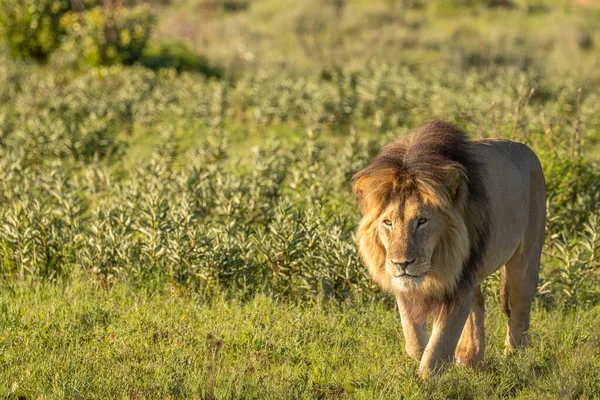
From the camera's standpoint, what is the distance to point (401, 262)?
450 cm

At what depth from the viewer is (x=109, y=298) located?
6434 millimetres

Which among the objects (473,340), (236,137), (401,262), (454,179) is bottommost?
(236,137)

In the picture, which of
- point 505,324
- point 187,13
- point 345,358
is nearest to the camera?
point 345,358

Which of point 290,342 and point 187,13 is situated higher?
point 290,342

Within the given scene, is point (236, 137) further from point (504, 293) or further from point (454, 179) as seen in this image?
point (454, 179)

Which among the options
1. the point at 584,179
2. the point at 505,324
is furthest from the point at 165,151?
the point at 505,324

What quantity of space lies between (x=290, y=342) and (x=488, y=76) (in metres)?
15.3

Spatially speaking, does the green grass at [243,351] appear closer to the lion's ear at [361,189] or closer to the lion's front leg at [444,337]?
the lion's front leg at [444,337]

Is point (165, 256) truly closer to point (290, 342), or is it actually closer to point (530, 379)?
point (290, 342)

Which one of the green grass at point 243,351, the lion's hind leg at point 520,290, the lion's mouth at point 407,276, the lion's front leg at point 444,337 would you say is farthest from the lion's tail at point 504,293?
the lion's mouth at point 407,276

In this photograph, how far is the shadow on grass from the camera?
60.3 ft

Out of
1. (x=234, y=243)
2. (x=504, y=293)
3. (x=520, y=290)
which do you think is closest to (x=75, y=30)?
(x=234, y=243)

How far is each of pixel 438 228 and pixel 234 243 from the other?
277 cm

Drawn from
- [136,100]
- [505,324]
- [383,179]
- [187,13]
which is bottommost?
[187,13]
